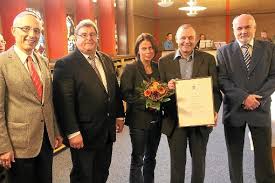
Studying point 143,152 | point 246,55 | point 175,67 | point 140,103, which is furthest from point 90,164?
point 246,55

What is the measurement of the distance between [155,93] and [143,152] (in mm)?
618

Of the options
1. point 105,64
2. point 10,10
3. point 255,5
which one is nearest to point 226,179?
point 105,64

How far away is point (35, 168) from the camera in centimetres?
225

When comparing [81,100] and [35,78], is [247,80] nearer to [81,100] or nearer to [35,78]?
[81,100]

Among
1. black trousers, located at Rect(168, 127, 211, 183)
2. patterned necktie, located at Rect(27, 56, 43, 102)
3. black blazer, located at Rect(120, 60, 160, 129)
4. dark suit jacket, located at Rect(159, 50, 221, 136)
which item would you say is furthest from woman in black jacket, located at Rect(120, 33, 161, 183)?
patterned necktie, located at Rect(27, 56, 43, 102)

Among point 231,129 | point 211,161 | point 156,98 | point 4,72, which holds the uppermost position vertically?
point 4,72

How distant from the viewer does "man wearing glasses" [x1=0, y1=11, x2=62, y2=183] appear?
205 centimetres

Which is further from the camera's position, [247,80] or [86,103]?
[247,80]

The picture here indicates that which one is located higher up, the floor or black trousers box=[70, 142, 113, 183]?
black trousers box=[70, 142, 113, 183]

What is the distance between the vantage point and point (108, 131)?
254 centimetres

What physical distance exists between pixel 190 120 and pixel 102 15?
8.06m

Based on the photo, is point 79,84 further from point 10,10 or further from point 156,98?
point 10,10

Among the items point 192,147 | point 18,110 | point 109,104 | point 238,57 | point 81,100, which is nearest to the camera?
point 18,110

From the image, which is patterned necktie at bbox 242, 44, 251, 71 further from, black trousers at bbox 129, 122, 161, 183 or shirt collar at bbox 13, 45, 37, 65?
shirt collar at bbox 13, 45, 37, 65
